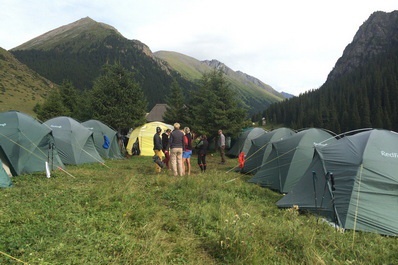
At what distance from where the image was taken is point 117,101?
76.6 feet

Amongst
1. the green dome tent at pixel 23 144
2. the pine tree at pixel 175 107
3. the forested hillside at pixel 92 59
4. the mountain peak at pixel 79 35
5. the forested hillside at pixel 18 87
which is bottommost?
the green dome tent at pixel 23 144

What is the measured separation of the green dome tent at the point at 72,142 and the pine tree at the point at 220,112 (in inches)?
420

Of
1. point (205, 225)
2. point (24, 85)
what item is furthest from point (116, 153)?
point (24, 85)

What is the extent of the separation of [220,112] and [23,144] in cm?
1508

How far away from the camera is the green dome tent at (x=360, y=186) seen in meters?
5.33

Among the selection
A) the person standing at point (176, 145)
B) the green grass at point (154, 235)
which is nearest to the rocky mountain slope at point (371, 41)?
the person standing at point (176, 145)

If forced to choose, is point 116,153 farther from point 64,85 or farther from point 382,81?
point 382,81

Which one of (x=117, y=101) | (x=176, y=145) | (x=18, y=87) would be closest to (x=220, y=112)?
(x=117, y=101)

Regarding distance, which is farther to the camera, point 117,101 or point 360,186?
point 117,101

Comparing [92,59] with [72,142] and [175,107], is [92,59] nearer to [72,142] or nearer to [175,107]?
[175,107]

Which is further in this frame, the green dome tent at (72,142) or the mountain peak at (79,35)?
the mountain peak at (79,35)

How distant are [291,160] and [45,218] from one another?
26.5 feet

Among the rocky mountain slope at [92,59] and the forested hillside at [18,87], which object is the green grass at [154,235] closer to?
the forested hillside at [18,87]

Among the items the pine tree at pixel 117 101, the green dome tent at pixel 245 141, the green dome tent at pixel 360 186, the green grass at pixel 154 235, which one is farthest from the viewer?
the pine tree at pixel 117 101
